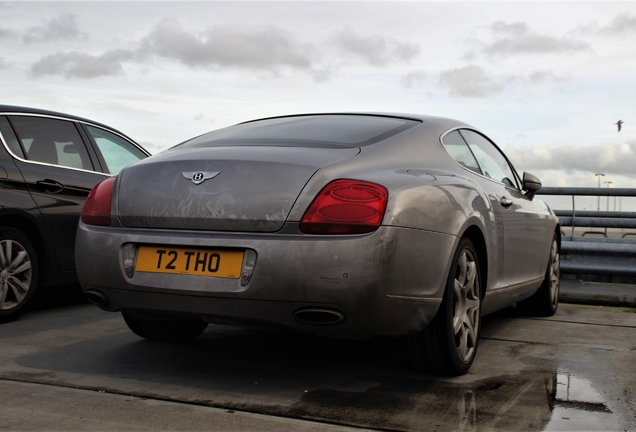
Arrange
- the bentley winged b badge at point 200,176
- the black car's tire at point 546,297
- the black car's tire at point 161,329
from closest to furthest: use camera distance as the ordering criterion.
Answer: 1. the bentley winged b badge at point 200,176
2. the black car's tire at point 161,329
3. the black car's tire at point 546,297

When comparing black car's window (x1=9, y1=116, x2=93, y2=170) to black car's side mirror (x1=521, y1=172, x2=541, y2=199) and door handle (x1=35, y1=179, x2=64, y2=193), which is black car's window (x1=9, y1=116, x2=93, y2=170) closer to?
door handle (x1=35, y1=179, x2=64, y2=193)

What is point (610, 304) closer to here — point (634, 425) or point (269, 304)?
point (634, 425)

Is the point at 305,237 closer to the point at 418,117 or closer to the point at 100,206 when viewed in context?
the point at 100,206

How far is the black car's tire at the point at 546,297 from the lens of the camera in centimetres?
590

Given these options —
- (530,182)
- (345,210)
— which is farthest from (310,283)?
(530,182)

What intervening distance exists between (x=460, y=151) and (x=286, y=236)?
1.58 metres

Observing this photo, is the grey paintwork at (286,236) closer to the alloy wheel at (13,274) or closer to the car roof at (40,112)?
the alloy wheel at (13,274)

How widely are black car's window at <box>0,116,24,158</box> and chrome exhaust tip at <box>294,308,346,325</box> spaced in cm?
318

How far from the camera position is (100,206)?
3.71m

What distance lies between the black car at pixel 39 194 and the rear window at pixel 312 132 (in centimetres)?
175

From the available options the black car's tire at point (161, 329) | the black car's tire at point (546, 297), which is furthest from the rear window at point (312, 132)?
the black car's tire at point (546, 297)

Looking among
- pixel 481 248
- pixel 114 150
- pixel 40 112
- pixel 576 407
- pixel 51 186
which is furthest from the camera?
pixel 114 150

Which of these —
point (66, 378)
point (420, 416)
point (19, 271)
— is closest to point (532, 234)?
point (420, 416)

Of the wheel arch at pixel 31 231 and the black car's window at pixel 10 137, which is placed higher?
the black car's window at pixel 10 137
